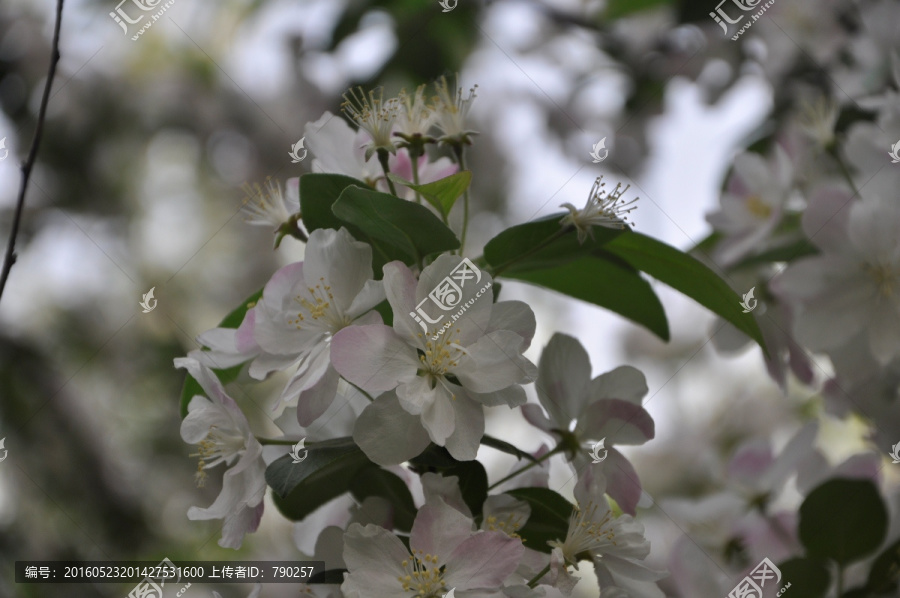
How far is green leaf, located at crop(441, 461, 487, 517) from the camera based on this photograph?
0.56 metres

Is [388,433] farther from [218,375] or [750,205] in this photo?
[750,205]

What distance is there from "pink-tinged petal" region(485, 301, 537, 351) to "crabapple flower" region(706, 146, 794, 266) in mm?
525

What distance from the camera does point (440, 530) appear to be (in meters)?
0.51

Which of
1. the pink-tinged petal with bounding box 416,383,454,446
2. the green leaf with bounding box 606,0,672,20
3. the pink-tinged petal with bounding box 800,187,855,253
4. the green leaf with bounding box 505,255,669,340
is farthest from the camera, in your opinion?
the green leaf with bounding box 606,0,672,20

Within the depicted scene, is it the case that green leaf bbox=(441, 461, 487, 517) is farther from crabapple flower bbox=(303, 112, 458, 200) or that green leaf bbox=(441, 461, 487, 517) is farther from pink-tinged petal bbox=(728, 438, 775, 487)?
pink-tinged petal bbox=(728, 438, 775, 487)

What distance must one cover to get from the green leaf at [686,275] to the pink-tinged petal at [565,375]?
0.11 metres

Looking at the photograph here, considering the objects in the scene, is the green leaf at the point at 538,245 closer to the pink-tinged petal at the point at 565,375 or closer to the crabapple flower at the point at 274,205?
the pink-tinged petal at the point at 565,375

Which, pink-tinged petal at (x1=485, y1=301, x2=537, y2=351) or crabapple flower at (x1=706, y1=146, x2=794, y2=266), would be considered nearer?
pink-tinged petal at (x1=485, y1=301, x2=537, y2=351)

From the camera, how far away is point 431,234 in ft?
1.79

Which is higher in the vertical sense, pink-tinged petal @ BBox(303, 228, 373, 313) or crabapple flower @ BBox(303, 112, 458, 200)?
crabapple flower @ BBox(303, 112, 458, 200)

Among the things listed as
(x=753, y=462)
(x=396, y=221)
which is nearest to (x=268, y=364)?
(x=396, y=221)

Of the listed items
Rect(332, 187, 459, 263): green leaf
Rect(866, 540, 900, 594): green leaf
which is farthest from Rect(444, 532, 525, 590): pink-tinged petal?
Rect(866, 540, 900, 594): green leaf

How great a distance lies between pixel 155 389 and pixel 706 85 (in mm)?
1955

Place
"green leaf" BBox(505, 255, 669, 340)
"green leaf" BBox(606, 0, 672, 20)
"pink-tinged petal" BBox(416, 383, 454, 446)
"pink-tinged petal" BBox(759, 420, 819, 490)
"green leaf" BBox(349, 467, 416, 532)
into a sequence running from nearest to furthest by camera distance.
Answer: "pink-tinged petal" BBox(416, 383, 454, 446), "green leaf" BBox(349, 467, 416, 532), "green leaf" BBox(505, 255, 669, 340), "pink-tinged petal" BBox(759, 420, 819, 490), "green leaf" BBox(606, 0, 672, 20)
